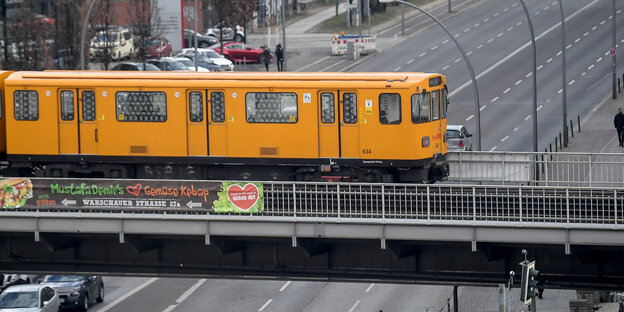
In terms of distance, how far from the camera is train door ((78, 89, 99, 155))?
3706 cm

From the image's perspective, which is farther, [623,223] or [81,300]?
[81,300]

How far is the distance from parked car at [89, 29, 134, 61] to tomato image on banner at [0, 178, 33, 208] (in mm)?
36788

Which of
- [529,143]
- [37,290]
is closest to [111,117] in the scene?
[37,290]

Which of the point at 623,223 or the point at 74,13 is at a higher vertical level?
the point at 74,13

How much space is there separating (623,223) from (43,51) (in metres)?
44.4

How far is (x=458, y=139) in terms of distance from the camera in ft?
179

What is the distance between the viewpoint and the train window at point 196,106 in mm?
36438

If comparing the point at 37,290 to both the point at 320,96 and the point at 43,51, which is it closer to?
the point at 320,96

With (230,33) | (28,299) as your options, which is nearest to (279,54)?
(230,33)

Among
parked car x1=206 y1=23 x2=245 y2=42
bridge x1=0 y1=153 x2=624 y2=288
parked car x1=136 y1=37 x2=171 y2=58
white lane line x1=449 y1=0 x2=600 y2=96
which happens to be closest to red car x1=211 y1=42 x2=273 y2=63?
parked car x1=136 y1=37 x2=171 y2=58

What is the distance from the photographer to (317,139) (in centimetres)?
3566

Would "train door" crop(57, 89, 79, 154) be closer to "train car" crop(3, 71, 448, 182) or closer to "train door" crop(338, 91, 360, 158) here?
"train car" crop(3, 71, 448, 182)

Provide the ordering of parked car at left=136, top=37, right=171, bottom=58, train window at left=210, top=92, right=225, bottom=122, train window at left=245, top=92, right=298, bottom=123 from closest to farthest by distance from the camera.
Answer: train window at left=245, top=92, right=298, bottom=123 < train window at left=210, top=92, right=225, bottom=122 < parked car at left=136, top=37, right=171, bottom=58

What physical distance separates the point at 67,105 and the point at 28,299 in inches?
325
